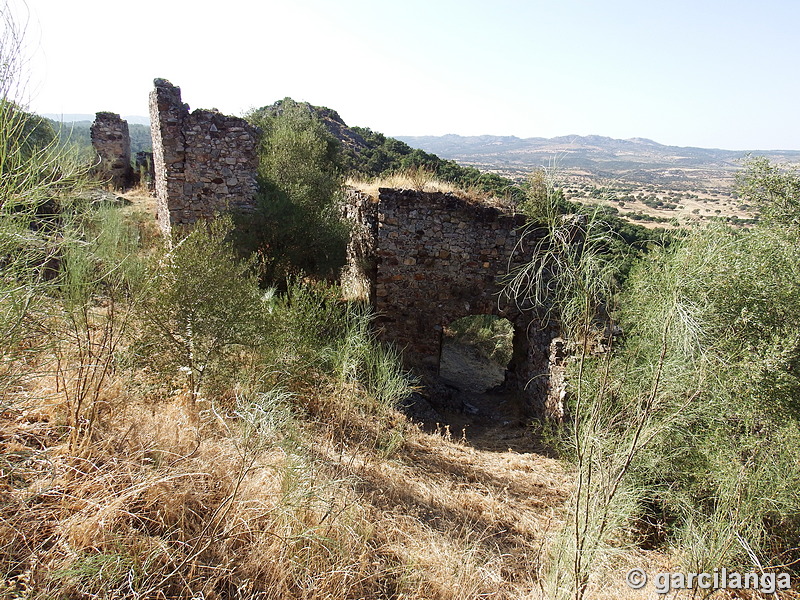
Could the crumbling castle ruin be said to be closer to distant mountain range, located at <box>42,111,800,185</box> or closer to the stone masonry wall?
the stone masonry wall

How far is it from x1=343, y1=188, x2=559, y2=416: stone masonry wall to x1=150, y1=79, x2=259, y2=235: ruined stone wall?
279 centimetres

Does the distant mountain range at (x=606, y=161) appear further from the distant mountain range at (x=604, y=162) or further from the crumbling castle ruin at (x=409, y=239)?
the crumbling castle ruin at (x=409, y=239)

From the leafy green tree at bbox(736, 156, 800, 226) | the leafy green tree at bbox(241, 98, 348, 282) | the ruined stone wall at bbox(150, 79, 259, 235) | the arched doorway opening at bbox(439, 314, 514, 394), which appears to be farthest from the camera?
the arched doorway opening at bbox(439, 314, 514, 394)

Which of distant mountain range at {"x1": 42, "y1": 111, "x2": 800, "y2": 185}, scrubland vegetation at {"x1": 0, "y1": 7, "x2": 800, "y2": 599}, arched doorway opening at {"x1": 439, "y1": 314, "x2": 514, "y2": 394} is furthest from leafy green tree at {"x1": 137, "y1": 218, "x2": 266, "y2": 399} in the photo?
arched doorway opening at {"x1": 439, "y1": 314, "x2": 514, "y2": 394}

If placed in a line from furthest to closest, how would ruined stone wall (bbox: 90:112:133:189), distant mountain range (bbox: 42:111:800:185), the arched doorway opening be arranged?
ruined stone wall (bbox: 90:112:133:189)
the arched doorway opening
distant mountain range (bbox: 42:111:800:185)

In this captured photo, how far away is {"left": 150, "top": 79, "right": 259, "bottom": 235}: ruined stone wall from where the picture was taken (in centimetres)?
828

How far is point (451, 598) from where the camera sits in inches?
108

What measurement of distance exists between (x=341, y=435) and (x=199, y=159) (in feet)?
21.1

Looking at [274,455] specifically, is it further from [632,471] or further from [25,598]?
[632,471]

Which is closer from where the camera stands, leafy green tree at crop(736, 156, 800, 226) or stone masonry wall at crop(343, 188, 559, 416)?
leafy green tree at crop(736, 156, 800, 226)

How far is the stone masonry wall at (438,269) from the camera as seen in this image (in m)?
Result: 7.91

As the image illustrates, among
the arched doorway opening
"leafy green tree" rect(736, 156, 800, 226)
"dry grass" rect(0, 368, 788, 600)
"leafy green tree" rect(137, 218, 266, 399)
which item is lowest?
the arched doorway opening

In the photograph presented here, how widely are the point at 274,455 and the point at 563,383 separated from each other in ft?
15.0

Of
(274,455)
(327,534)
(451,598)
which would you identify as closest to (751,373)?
(451,598)
